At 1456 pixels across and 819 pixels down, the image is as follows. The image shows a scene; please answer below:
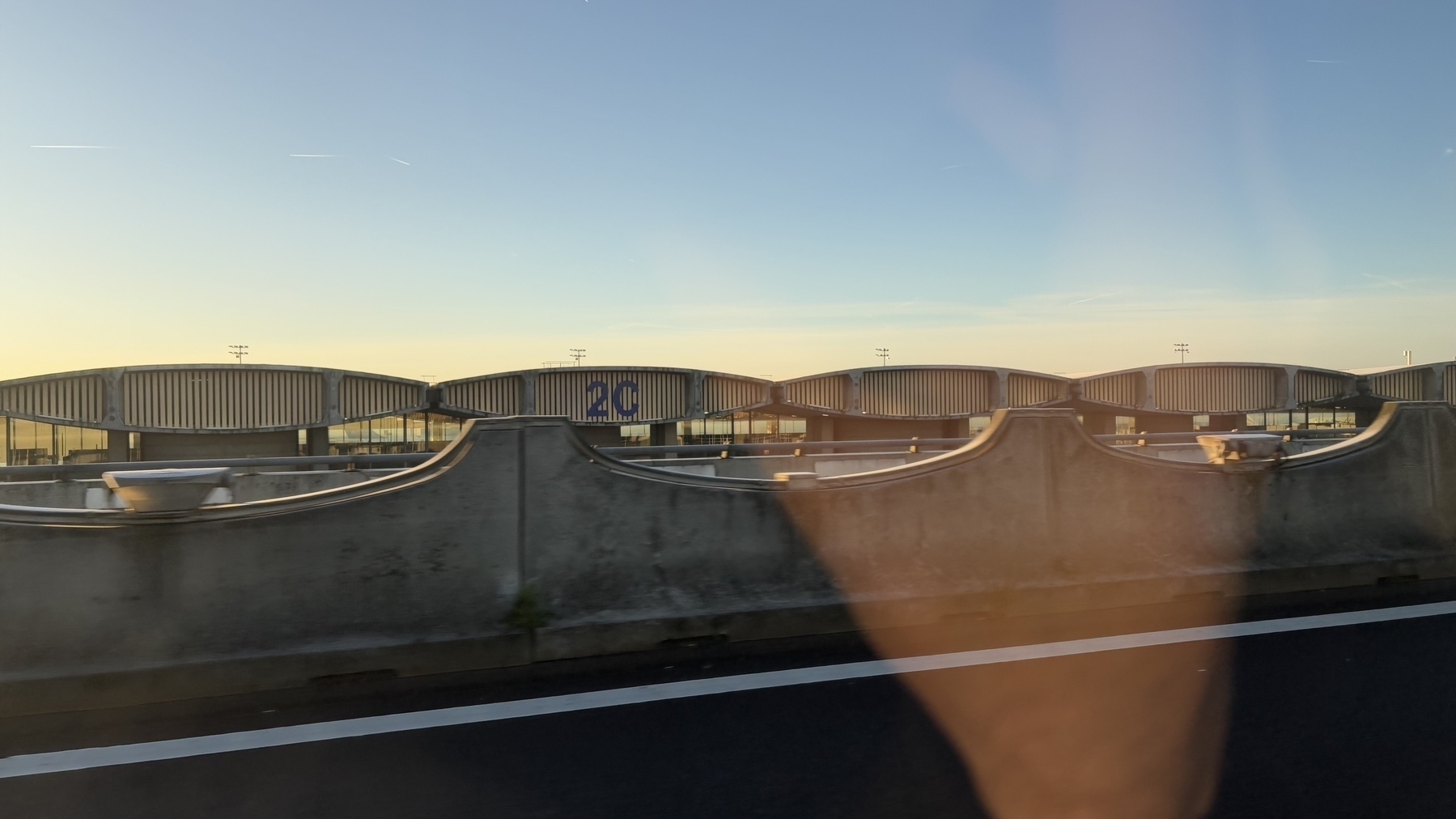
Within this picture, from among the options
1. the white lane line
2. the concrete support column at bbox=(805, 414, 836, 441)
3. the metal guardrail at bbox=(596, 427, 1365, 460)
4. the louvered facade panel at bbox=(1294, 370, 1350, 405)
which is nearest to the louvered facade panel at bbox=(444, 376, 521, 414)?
the concrete support column at bbox=(805, 414, 836, 441)

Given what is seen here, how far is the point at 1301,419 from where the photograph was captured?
51.7 m

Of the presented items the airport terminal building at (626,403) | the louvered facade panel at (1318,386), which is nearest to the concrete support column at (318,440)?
the airport terminal building at (626,403)

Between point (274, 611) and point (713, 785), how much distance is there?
3.01m

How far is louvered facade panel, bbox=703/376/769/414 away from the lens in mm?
44656

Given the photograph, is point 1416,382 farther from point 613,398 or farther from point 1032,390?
point 613,398

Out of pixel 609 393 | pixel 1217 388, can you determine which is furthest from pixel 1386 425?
pixel 1217 388

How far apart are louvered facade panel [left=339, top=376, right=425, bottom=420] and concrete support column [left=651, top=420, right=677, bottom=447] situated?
1099cm

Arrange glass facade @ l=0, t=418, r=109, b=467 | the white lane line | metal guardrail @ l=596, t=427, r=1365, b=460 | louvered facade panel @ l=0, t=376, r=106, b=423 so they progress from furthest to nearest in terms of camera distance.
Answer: glass facade @ l=0, t=418, r=109, b=467, louvered facade panel @ l=0, t=376, r=106, b=423, metal guardrail @ l=596, t=427, r=1365, b=460, the white lane line

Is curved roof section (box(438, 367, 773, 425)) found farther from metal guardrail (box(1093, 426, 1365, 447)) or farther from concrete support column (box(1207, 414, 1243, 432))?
concrete support column (box(1207, 414, 1243, 432))

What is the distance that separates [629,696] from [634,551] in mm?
1221

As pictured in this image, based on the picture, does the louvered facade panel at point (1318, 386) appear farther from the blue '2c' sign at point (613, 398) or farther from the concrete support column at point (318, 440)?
the concrete support column at point (318, 440)

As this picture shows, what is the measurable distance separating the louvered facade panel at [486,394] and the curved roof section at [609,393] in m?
0.04

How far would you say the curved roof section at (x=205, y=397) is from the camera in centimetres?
3466

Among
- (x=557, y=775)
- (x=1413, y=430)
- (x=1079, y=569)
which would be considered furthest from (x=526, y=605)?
(x=1413, y=430)
